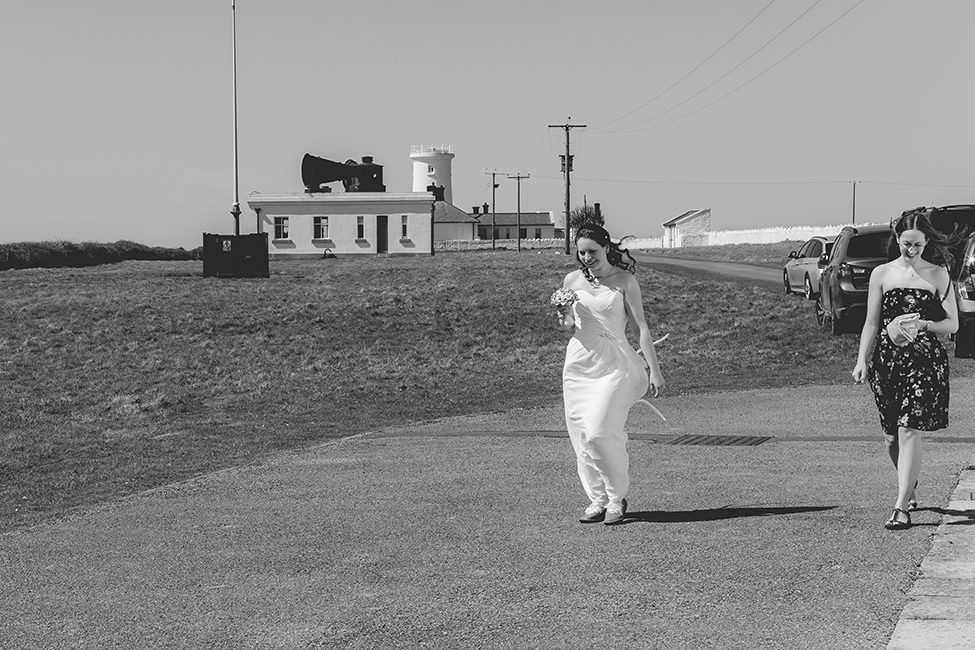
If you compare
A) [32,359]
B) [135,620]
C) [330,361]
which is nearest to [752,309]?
[330,361]

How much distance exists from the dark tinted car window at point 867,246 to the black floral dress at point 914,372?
14940 mm

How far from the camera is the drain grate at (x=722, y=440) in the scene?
36.9 ft

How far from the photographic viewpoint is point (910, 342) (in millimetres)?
7203

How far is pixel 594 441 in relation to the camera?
7613 mm

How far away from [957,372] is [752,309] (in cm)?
925

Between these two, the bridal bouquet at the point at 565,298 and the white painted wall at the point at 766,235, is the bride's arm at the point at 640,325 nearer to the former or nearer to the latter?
the bridal bouquet at the point at 565,298

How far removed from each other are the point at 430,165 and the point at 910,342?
394 feet

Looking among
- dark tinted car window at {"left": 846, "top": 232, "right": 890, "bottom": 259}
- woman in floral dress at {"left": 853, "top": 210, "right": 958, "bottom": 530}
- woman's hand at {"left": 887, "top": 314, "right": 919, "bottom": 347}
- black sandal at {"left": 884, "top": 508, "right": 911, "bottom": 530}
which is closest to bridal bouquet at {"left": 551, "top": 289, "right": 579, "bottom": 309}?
woman in floral dress at {"left": 853, "top": 210, "right": 958, "bottom": 530}

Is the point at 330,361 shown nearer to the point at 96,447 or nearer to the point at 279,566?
the point at 96,447

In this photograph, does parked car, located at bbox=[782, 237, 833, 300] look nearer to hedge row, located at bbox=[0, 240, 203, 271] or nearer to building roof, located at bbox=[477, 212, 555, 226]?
hedge row, located at bbox=[0, 240, 203, 271]

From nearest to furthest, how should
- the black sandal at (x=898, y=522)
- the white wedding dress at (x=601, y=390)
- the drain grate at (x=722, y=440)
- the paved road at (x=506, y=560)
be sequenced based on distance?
the paved road at (x=506, y=560) < the black sandal at (x=898, y=522) < the white wedding dress at (x=601, y=390) < the drain grate at (x=722, y=440)

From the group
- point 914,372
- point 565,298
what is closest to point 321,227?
point 565,298

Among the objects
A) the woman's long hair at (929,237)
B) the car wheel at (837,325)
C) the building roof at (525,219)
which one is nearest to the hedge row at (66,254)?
the car wheel at (837,325)

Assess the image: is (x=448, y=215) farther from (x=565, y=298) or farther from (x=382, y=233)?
(x=565, y=298)
